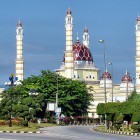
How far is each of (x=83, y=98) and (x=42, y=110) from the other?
8.60 metres

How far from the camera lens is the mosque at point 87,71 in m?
90.4

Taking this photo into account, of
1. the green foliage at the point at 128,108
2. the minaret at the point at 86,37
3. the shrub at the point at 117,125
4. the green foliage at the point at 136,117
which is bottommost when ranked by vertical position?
the shrub at the point at 117,125

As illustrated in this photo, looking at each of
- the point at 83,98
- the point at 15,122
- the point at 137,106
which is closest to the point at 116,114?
the point at 137,106

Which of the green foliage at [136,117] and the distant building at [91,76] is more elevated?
the distant building at [91,76]

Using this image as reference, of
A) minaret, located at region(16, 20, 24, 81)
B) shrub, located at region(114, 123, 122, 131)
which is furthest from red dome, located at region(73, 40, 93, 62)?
shrub, located at region(114, 123, 122, 131)

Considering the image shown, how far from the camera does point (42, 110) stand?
2790 inches

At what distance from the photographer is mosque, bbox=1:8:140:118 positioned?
9044 centimetres

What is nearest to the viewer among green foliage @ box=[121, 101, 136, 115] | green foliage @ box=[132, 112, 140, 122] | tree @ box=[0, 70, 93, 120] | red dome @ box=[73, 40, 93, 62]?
green foliage @ box=[132, 112, 140, 122]

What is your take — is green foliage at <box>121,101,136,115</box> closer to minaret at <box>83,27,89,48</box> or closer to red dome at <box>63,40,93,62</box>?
red dome at <box>63,40,93,62</box>

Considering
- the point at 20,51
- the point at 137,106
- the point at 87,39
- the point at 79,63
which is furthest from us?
the point at 87,39

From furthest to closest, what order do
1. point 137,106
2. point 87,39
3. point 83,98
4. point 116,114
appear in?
point 87,39
point 83,98
point 116,114
point 137,106

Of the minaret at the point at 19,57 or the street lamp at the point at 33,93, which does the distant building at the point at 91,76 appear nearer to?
the minaret at the point at 19,57

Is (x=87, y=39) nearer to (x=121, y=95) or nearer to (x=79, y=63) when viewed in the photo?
(x=79, y=63)

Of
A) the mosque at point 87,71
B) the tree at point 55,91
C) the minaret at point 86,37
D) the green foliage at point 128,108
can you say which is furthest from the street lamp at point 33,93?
the minaret at point 86,37
